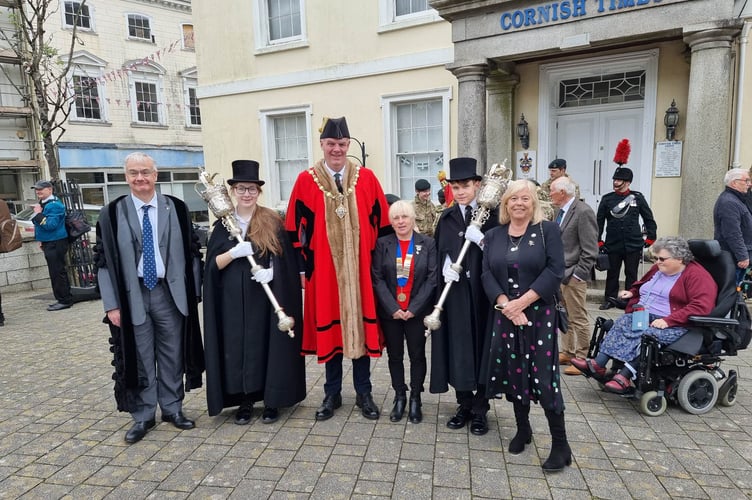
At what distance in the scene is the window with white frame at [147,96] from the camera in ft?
73.3

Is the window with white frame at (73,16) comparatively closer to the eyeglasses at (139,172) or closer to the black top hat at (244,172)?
the eyeglasses at (139,172)

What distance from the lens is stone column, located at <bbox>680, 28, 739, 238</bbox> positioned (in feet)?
20.6

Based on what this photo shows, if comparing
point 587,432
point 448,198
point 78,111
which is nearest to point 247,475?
point 587,432

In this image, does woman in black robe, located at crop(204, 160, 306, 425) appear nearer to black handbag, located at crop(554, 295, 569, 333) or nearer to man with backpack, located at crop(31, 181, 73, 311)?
black handbag, located at crop(554, 295, 569, 333)

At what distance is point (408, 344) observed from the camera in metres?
3.92

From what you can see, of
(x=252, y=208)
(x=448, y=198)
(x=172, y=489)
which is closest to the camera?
(x=172, y=489)

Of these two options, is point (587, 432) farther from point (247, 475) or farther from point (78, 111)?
point (78, 111)

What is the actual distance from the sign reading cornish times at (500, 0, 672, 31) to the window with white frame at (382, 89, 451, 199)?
246 centimetres

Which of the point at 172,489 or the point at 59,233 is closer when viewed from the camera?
the point at 172,489

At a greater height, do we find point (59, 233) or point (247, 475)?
point (59, 233)

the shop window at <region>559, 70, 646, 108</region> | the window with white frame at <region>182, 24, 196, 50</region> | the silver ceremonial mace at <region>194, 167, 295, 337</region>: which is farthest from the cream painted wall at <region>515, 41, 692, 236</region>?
the window with white frame at <region>182, 24, 196, 50</region>

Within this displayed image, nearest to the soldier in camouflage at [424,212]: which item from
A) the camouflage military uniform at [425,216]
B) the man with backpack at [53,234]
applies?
the camouflage military uniform at [425,216]

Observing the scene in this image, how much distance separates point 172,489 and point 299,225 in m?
1.95

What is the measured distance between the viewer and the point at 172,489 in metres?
3.16
